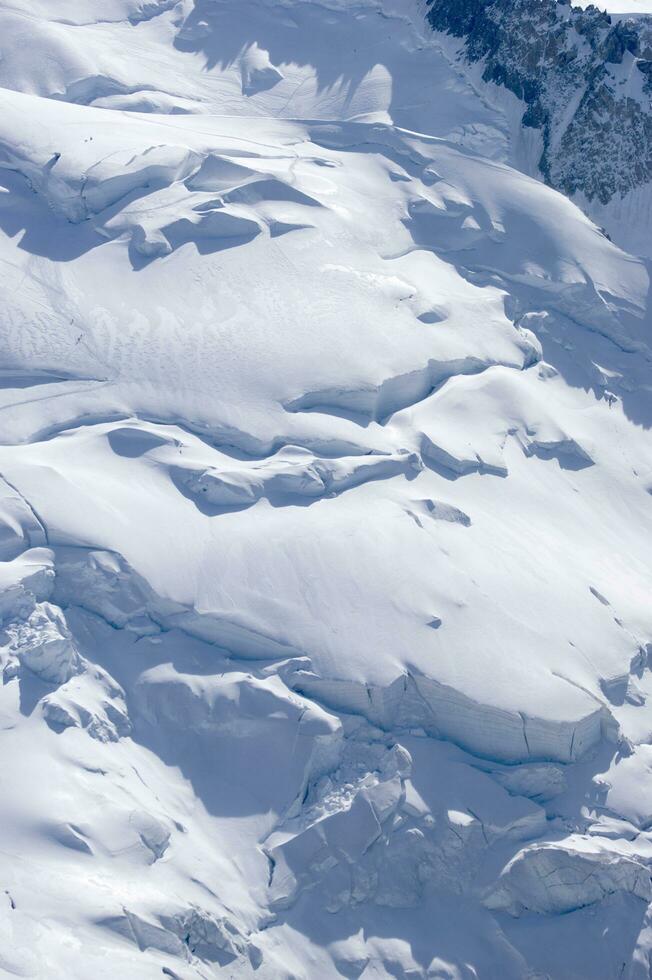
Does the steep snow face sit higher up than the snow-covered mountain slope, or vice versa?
the steep snow face

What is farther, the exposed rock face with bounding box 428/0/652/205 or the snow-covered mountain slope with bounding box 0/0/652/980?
the exposed rock face with bounding box 428/0/652/205

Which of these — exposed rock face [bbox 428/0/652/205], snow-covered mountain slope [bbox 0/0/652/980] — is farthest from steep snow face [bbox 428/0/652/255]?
snow-covered mountain slope [bbox 0/0/652/980]

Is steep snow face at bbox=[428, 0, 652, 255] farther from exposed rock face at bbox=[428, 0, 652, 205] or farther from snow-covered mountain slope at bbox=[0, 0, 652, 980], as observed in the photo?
snow-covered mountain slope at bbox=[0, 0, 652, 980]

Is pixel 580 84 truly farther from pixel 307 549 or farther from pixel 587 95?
pixel 307 549

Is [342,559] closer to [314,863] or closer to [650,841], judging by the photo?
[314,863]

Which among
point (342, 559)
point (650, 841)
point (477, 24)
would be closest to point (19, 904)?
point (342, 559)

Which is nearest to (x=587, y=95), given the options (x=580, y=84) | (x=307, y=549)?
(x=580, y=84)
